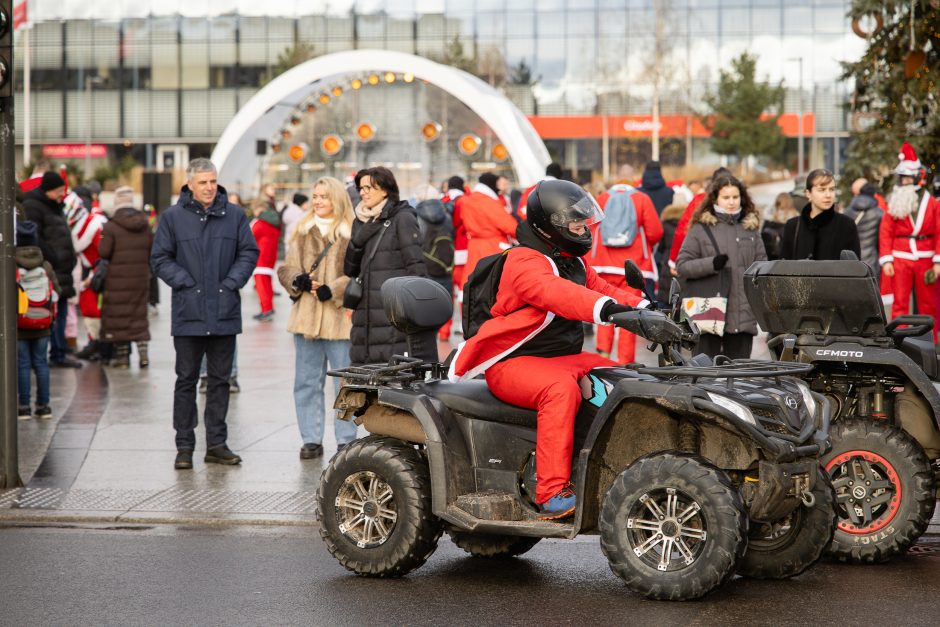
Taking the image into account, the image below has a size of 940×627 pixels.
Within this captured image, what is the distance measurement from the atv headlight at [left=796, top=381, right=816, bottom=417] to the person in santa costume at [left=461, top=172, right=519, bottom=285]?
9582 millimetres

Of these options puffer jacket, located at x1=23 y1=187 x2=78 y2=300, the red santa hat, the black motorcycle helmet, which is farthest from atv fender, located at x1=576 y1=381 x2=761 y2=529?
puffer jacket, located at x1=23 y1=187 x2=78 y2=300

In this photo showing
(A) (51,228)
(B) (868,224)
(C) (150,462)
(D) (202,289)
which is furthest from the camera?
(B) (868,224)

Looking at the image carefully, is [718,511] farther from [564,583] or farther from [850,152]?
[850,152]

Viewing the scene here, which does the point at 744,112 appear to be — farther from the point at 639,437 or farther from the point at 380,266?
the point at 639,437

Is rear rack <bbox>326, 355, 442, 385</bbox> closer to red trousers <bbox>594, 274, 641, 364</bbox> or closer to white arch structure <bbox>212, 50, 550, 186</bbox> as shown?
A: red trousers <bbox>594, 274, 641, 364</bbox>

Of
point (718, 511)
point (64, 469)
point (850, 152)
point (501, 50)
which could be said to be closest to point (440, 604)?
point (718, 511)

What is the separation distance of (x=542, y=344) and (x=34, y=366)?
654 cm

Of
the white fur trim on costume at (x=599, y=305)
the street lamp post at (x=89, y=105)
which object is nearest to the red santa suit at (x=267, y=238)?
the white fur trim on costume at (x=599, y=305)

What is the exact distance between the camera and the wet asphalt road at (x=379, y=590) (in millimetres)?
6078

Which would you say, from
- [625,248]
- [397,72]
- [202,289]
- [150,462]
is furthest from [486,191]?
[397,72]

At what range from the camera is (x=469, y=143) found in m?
32.1

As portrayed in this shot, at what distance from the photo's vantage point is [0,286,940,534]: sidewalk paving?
846 cm

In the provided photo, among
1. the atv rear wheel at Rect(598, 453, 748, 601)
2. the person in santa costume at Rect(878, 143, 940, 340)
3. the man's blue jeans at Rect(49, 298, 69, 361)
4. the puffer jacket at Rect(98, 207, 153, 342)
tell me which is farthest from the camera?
the man's blue jeans at Rect(49, 298, 69, 361)

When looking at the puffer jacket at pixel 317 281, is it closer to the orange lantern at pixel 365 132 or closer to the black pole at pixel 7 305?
the black pole at pixel 7 305
